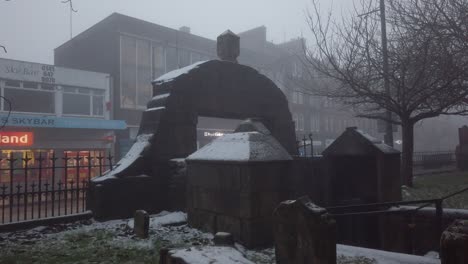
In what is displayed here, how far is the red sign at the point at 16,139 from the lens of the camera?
19547mm

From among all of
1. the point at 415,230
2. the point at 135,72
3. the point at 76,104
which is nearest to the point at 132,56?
the point at 135,72

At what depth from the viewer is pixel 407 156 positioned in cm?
1210

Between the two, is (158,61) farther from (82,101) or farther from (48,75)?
(48,75)

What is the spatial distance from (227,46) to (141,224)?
20.5 ft

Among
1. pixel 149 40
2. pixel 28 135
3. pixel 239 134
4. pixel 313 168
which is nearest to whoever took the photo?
pixel 239 134

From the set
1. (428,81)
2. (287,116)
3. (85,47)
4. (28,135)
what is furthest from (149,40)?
(428,81)

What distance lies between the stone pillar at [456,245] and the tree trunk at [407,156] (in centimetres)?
892

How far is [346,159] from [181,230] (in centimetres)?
485

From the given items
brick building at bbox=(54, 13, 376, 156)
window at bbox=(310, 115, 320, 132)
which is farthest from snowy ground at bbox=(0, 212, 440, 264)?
window at bbox=(310, 115, 320, 132)

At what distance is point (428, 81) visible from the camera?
455 inches

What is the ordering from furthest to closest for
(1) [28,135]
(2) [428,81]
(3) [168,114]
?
(1) [28,135]
(2) [428,81]
(3) [168,114]

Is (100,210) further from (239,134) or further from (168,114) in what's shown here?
(239,134)

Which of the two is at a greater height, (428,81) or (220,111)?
(428,81)

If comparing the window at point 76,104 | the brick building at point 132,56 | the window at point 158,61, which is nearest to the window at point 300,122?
the brick building at point 132,56
